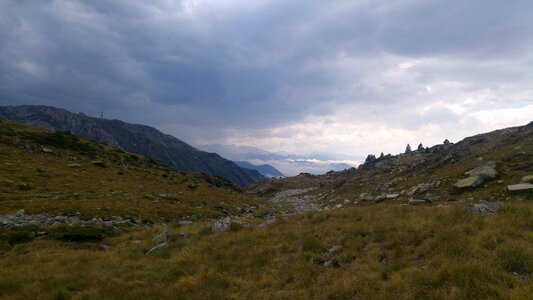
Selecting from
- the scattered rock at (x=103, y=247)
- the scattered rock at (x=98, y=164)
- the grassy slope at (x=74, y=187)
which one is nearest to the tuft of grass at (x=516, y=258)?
the scattered rock at (x=103, y=247)

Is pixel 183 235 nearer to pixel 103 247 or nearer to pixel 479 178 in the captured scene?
pixel 103 247

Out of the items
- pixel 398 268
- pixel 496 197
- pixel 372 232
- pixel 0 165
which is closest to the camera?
pixel 398 268

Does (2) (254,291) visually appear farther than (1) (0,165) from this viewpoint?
No

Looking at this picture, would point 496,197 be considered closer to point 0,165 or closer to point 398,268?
point 398,268

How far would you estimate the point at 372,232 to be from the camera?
45.4ft

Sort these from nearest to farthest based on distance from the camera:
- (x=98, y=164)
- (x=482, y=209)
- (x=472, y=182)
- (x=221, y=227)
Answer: (x=482, y=209) < (x=221, y=227) < (x=472, y=182) < (x=98, y=164)

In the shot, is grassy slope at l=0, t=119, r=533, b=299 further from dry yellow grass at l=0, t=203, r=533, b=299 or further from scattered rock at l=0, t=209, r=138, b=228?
scattered rock at l=0, t=209, r=138, b=228

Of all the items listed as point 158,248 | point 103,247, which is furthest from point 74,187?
point 158,248

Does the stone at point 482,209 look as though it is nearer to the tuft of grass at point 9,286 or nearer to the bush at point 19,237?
the tuft of grass at point 9,286

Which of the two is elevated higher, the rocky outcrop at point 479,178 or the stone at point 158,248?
the rocky outcrop at point 479,178

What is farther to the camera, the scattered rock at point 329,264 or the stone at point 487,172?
the stone at point 487,172

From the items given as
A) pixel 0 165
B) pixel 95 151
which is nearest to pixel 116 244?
pixel 0 165

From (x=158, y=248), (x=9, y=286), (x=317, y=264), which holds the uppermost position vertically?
(x=317, y=264)

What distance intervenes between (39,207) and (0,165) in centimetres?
2046
